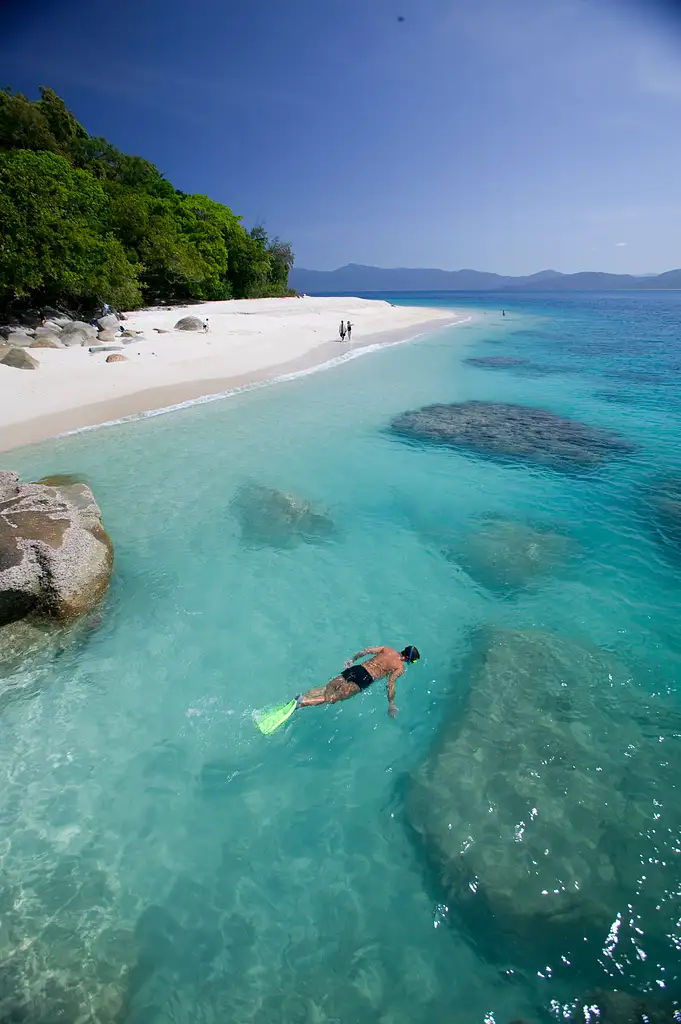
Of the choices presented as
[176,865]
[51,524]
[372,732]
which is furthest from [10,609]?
[372,732]

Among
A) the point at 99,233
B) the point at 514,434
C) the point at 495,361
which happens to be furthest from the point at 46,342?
the point at 495,361

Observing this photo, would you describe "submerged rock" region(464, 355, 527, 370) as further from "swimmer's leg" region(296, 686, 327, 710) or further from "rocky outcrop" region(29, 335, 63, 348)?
"swimmer's leg" region(296, 686, 327, 710)

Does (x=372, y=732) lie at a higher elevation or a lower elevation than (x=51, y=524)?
lower

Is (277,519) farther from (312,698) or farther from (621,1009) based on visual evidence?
(621,1009)

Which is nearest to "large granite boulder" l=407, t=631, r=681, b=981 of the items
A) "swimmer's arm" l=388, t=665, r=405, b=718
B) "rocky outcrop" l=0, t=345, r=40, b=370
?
"swimmer's arm" l=388, t=665, r=405, b=718

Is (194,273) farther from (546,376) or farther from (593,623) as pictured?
(593,623)
